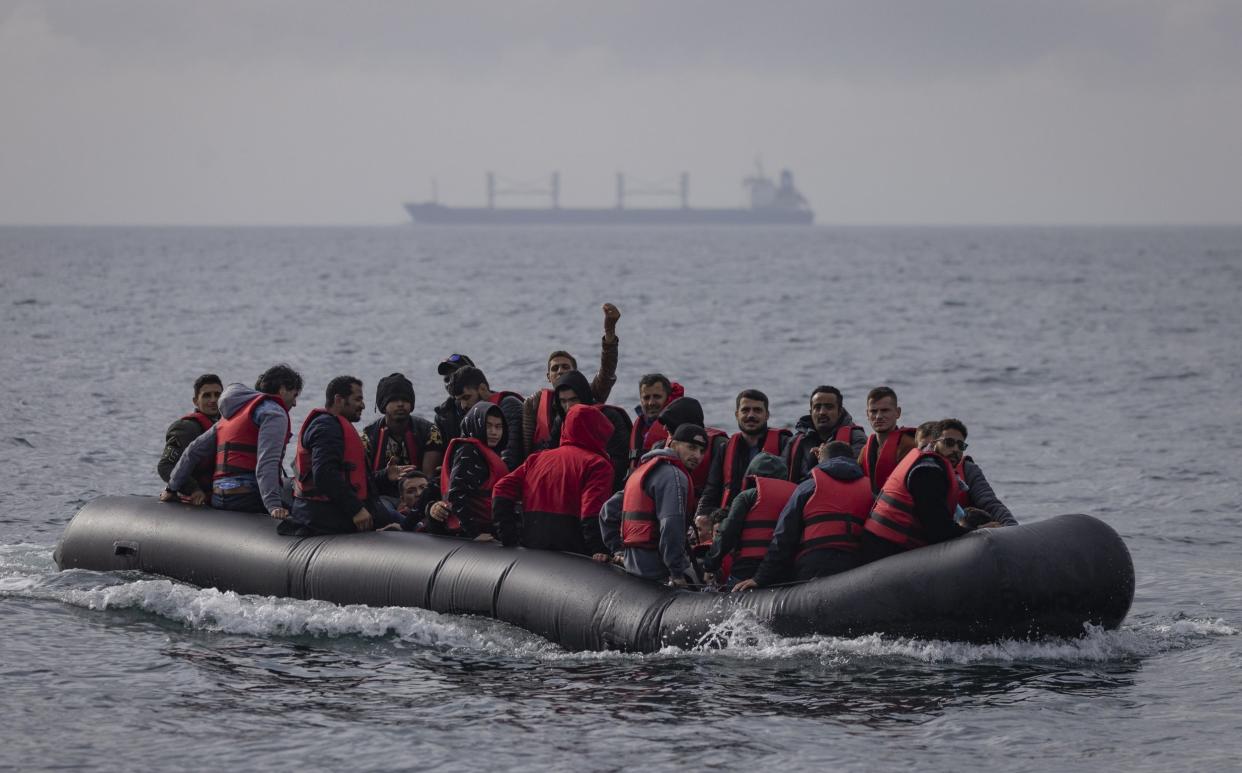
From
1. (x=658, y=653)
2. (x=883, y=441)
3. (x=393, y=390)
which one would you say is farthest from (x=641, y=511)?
(x=393, y=390)


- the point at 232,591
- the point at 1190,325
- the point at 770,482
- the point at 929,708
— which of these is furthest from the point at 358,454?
the point at 1190,325

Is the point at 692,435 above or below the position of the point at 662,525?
above

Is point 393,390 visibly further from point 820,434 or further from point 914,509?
point 914,509

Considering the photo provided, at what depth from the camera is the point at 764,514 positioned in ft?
31.3

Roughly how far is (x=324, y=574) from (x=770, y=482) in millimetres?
3344

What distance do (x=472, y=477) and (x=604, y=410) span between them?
1.09 m

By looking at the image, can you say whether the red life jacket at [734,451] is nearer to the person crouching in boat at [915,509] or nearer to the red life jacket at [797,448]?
the red life jacket at [797,448]

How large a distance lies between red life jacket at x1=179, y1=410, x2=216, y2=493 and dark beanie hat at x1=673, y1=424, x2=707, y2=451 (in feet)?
13.8

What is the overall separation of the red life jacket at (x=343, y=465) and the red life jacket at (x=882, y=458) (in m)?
3.46

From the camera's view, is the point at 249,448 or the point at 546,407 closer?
Result: the point at 546,407

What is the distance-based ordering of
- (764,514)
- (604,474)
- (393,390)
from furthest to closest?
(393,390) → (604,474) → (764,514)

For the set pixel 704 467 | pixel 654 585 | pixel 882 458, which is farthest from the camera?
pixel 704 467

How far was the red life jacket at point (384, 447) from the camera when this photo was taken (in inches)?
457

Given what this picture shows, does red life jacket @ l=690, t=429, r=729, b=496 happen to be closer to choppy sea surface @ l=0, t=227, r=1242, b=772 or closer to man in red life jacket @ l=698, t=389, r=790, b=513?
man in red life jacket @ l=698, t=389, r=790, b=513
